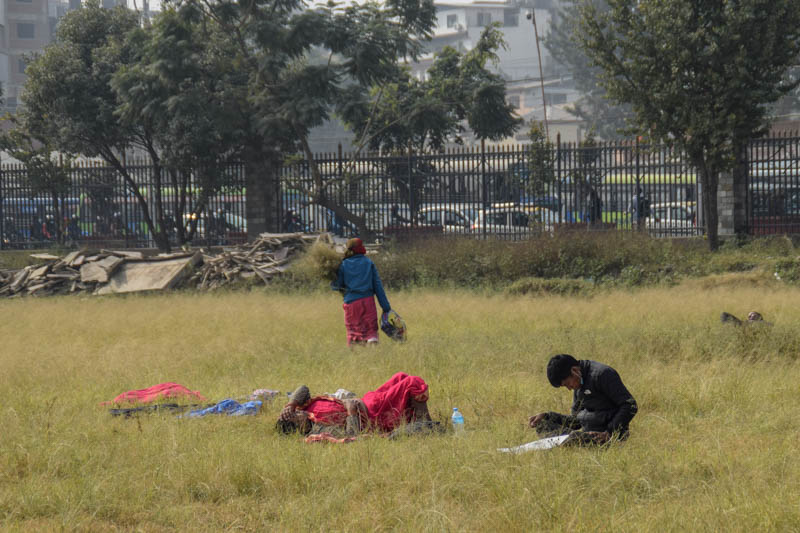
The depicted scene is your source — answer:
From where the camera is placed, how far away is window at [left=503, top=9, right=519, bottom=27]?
91.6m

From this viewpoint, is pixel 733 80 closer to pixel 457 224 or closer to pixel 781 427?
pixel 457 224

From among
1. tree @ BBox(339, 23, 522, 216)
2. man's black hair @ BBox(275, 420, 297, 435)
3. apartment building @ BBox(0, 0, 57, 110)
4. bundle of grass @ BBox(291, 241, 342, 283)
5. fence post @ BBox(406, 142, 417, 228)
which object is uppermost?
apartment building @ BBox(0, 0, 57, 110)

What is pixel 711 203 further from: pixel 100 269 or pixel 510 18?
pixel 510 18

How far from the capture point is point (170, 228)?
1019 inches

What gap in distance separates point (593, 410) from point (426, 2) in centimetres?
1934

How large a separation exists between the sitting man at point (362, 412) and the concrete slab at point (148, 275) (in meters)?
12.4

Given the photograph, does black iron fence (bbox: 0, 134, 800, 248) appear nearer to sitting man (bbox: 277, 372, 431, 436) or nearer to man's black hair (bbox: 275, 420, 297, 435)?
sitting man (bbox: 277, 372, 431, 436)

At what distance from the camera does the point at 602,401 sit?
6246 mm

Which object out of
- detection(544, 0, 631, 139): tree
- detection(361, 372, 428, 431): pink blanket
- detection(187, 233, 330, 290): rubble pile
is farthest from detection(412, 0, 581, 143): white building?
detection(361, 372, 428, 431): pink blanket

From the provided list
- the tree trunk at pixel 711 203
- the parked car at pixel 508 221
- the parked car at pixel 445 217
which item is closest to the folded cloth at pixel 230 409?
the tree trunk at pixel 711 203

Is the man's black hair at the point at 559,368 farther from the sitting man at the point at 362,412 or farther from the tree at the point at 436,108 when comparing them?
the tree at the point at 436,108

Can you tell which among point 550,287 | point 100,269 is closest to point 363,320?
point 550,287

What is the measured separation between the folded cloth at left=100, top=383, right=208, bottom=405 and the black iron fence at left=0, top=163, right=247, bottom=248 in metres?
16.1

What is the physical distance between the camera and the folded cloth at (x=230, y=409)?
7.42 meters
